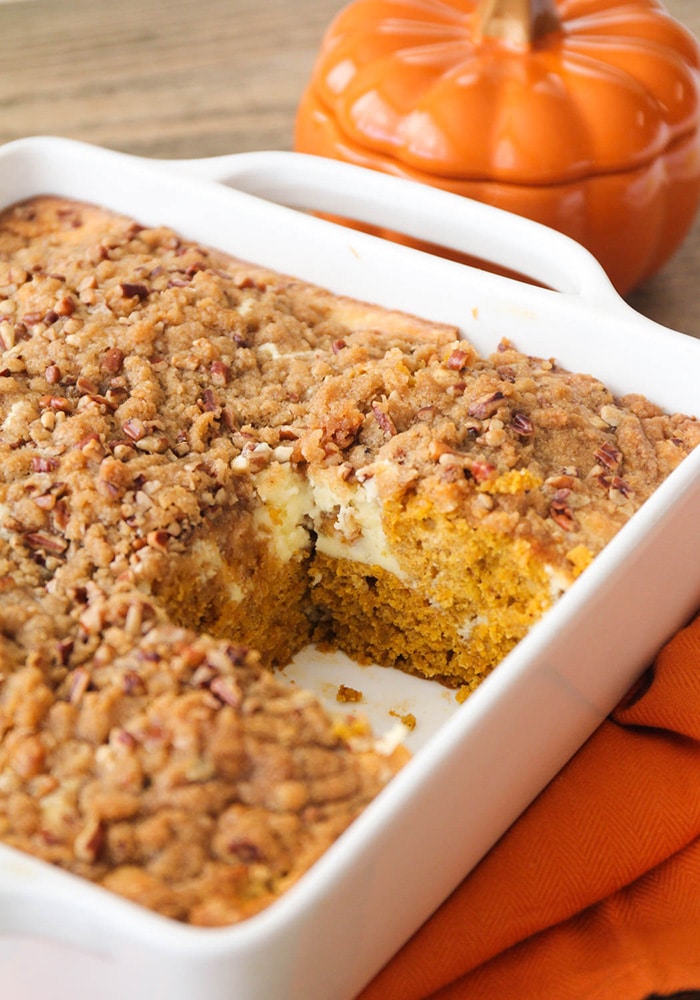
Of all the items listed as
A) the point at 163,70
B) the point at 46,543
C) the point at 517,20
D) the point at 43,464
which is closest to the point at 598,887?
the point at 46,543

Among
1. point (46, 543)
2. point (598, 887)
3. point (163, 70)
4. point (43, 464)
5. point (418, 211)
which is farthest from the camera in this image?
point (163, 70)

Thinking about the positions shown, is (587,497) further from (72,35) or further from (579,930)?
(72,35)

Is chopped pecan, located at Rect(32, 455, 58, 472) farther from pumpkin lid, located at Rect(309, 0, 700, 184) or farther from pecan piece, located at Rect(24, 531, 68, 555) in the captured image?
pumpkin lid, located at Rect(309, 0, 700, 184)

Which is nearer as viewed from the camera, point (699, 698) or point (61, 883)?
point (61, 883)

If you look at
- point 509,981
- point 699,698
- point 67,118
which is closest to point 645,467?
point 699,698

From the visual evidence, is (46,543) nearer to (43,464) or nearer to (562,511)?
(43,464)

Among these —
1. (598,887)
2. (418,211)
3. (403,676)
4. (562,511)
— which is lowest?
(403,676)

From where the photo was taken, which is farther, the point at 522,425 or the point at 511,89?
the point at 511,89
